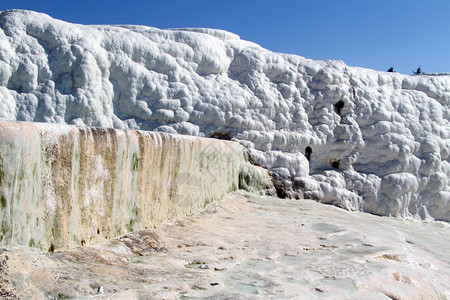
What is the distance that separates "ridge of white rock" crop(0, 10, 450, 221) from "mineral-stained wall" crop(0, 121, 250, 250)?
9.27 ft

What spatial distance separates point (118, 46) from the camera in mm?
7461

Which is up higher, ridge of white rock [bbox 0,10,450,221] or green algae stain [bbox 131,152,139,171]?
ridge of white rock [bbox 0,10,450,221]

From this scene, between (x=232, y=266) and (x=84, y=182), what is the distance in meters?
1.19

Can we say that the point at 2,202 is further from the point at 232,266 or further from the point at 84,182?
the point at 232,266

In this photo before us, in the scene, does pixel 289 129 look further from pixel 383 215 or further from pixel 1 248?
pixel 1 248

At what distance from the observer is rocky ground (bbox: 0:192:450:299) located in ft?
7.63

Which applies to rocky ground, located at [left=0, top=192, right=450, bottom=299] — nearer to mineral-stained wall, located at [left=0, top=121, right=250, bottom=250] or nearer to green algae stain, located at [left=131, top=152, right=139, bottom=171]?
mineral-stained wall, located at [left=0, top=121, right=250, bottom=250]

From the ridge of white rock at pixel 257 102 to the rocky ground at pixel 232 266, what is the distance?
284 cm

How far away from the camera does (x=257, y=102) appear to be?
8.12m

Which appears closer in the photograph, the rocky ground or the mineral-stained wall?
the rocky ground

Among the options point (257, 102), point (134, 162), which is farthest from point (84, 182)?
point (257, 102)

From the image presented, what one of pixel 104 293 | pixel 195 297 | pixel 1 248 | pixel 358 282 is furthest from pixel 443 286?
pixel 1 248

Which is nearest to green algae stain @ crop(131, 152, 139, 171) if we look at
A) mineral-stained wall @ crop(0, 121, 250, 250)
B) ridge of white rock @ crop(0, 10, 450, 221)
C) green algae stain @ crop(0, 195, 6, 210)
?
mineral-stained wall @ crop(0, 121, 250, 250)

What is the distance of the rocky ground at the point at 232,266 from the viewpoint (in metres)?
2.32
